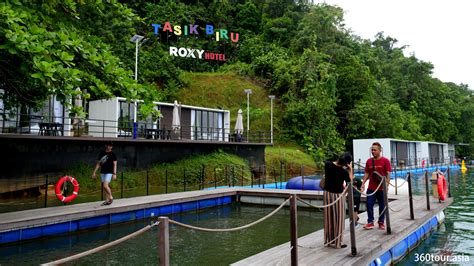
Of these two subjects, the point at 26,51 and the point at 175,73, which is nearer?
the point at 26,51

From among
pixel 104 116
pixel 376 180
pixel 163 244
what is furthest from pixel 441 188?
pixel 104 116

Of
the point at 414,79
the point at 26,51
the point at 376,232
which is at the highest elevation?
the point at 414,79

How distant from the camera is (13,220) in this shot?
26.5 ft

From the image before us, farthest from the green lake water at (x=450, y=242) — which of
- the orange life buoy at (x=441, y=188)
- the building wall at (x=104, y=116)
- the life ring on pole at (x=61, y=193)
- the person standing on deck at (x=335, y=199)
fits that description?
the building wall at (x=104, y=116)

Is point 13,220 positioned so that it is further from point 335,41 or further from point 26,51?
point 335,41

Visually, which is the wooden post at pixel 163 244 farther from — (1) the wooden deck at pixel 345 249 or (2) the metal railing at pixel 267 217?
(1) the wooden deck at pixel 345 249

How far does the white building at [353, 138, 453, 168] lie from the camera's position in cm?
3225

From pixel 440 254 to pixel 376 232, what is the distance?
1832mm

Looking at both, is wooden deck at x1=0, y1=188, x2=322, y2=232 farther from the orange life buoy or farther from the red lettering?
the red lettering

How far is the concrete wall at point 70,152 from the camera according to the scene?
15.1 m

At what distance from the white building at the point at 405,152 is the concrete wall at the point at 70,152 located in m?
15.5

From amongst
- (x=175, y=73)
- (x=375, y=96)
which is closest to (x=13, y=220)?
(x=175, y=73)

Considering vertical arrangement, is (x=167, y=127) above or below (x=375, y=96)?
below

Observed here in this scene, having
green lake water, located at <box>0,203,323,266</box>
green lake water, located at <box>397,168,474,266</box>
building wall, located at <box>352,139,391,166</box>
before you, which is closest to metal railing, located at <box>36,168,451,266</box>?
green lake water, located at <box>397,168,474,266</box>
